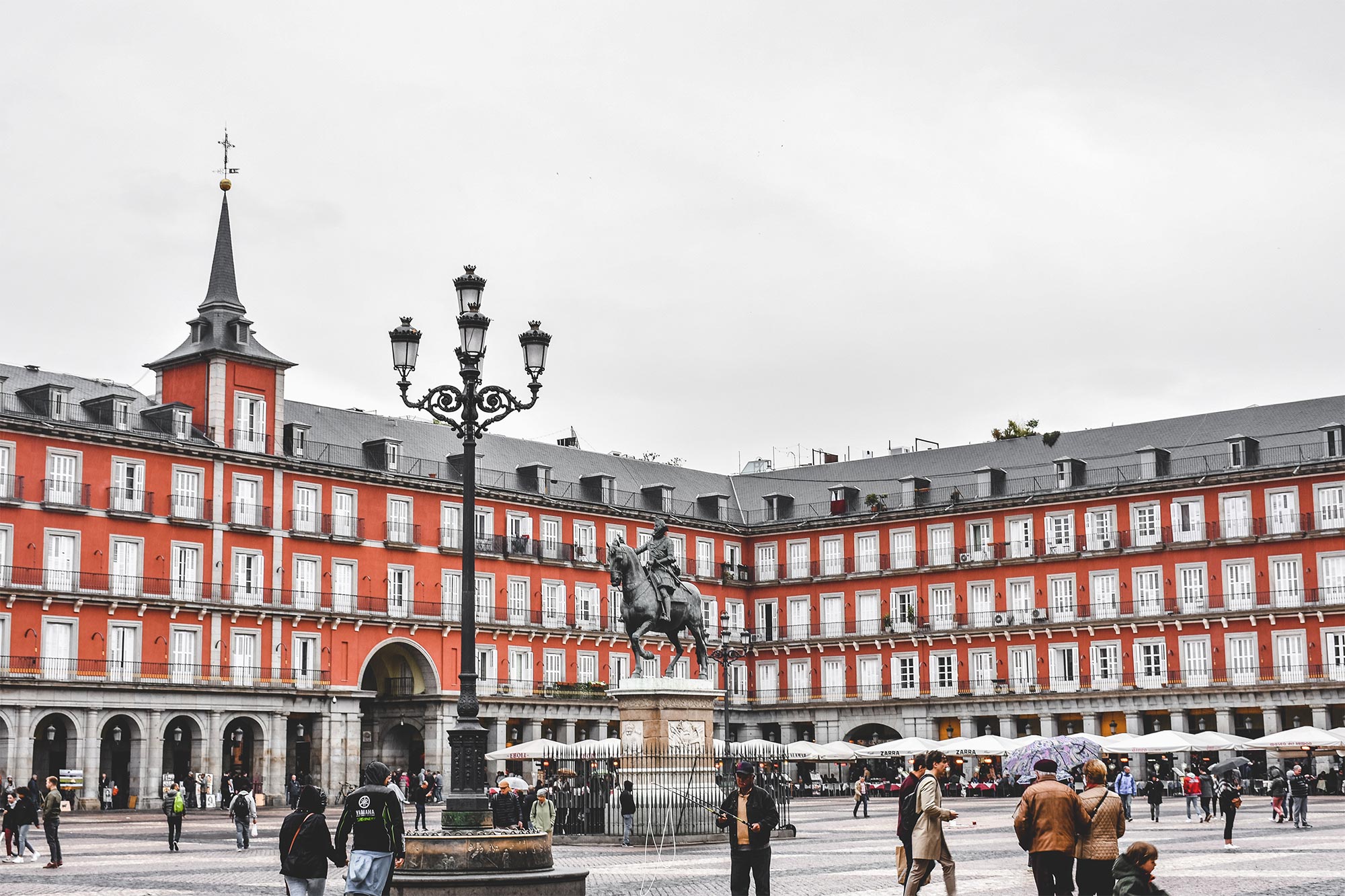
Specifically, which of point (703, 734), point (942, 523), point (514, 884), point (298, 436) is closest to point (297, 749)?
point (298, 436)

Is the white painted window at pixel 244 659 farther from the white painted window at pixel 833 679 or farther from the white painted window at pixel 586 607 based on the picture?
the white painted window at pixel 833 679

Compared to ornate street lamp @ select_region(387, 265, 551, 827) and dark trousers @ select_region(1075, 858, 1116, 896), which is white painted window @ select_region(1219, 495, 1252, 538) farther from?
dark trousers @ select_region(1075, 858, 1116, 896)

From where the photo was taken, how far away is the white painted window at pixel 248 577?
62875mm

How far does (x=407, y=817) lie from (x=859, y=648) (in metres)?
33.8

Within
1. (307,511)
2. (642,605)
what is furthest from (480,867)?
(307,511)

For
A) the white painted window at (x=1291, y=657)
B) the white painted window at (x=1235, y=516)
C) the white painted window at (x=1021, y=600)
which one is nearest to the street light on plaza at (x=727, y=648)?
the white painted window at (x=1021, y=600)

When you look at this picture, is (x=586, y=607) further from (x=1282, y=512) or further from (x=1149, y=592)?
(x=1282, y=512)

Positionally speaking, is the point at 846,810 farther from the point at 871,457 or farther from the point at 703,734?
the point at 871,457

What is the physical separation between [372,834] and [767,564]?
68933 mm

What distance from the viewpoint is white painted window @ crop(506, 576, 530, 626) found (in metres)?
71.9

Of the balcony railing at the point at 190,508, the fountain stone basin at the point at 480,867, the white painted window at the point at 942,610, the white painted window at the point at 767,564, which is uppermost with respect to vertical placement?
the balcony railing at the point at 190,508

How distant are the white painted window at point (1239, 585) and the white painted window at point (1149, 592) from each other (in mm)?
2708

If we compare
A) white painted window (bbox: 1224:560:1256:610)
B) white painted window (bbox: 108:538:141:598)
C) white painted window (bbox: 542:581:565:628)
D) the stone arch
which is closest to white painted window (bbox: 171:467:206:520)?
white painted window (bbox: 108:538:141:598)

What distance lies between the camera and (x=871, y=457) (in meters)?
85.2
